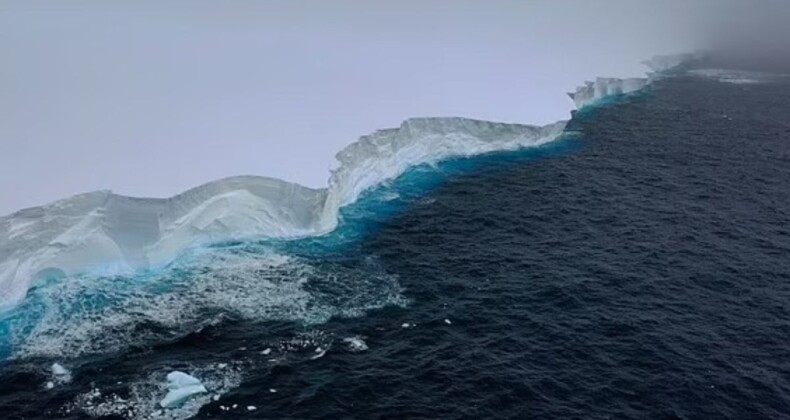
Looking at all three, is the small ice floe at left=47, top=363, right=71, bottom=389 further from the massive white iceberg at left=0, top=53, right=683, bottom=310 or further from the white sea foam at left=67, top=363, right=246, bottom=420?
the massive white iceberg at left=0, top=53, right=683, bottom=310

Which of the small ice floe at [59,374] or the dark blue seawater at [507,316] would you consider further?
the small ice floe at [59,374]

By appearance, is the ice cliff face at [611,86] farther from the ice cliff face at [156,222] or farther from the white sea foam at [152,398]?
the white sea foam at [152,398]

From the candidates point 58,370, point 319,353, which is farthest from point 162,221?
point 319,353

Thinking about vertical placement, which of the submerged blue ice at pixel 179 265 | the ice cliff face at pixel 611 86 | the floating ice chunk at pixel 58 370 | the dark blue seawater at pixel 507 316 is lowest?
the dark blue seawater at pixel 507 316

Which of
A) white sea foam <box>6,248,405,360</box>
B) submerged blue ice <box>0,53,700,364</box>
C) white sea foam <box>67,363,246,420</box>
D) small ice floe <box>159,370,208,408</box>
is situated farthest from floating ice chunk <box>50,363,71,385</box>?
small ice floe <box>159,370,208,408</box>

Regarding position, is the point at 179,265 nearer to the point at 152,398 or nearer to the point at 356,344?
the point at 152,398

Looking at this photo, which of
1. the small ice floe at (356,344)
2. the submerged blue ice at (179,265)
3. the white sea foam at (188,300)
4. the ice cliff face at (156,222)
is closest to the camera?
the small ice floe at (356,344)

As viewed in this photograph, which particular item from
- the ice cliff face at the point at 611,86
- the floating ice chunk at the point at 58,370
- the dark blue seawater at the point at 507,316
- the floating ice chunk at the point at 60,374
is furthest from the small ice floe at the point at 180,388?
the ice cliff face at the point at 611,86
